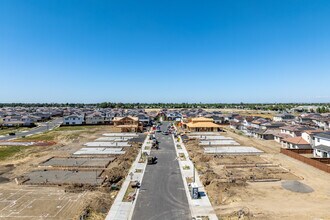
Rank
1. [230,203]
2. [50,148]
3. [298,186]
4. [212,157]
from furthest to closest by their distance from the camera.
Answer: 1. [50,148]
2. [212,157]
3. [298,186]
4. [230,203]

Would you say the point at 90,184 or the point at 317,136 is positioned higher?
the point at 317,136

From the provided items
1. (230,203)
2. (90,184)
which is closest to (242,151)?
(230,203)

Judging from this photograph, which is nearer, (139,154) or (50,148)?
(139,154)

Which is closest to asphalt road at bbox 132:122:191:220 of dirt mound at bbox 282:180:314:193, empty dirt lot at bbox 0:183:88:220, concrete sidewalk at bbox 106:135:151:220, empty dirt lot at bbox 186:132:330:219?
concrete sidewalk at bbox 106:135:151:220

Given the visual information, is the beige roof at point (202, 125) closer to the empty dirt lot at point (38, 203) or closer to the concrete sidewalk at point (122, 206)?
the concrete sidewalk at point (122, 206)

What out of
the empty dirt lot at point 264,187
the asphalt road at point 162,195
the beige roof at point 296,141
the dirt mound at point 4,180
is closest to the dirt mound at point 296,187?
the empty dirt lot at point 264,187

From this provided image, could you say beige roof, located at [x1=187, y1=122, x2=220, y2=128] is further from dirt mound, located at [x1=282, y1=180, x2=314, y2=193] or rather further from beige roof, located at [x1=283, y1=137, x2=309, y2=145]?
dirt mound, located at [x1=282, y1=180, x2=314, y2=193]

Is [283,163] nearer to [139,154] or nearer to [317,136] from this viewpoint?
[317,136]

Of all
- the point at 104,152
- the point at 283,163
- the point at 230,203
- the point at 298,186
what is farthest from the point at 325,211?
the point at 104,152

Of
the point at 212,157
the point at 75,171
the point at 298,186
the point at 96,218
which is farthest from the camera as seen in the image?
the point at 212,157
